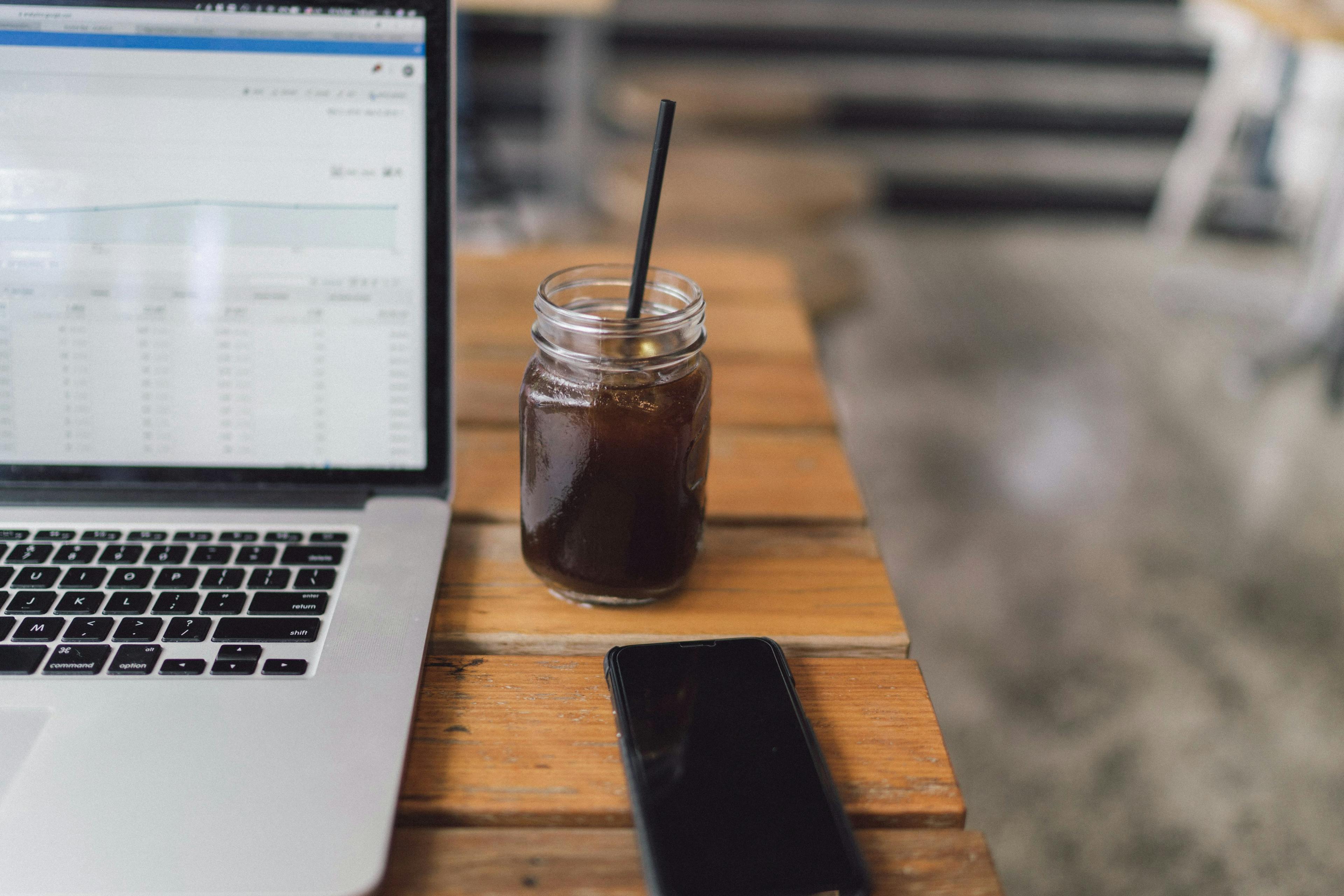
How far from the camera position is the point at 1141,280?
3.40 meters

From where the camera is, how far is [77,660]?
491 millimetres

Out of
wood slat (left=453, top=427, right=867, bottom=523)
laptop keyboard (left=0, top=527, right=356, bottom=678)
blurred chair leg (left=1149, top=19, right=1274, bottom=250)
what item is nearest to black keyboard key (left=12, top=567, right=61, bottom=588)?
laptop keyboard (left=0, top=527, right=356, bottom=678)

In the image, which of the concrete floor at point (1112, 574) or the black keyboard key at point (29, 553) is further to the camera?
the concrete floor at point (1112, 574)

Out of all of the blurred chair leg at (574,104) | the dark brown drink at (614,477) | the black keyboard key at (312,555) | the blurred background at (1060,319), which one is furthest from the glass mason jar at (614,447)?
the blurred chair leg at (574,104)

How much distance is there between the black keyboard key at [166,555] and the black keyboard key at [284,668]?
99mm

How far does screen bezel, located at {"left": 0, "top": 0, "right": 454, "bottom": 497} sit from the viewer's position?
1.93ft

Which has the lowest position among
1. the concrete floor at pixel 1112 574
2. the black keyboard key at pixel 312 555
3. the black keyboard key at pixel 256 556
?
the concrete floor at pixel 1112 574

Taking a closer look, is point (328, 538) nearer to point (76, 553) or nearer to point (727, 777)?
point (76, 553)

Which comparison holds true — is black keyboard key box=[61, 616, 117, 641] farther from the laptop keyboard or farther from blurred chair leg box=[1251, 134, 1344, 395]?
blurred chair leg box=[1251, 134, 1344, 395]

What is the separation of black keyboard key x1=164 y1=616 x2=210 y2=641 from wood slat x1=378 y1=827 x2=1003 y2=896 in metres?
0.15

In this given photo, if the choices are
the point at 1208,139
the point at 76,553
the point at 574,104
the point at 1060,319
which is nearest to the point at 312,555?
the point at 76,553

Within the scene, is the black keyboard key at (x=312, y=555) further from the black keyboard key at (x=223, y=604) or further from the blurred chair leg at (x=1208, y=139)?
the blurred chair leg at (x=1208, y=139)

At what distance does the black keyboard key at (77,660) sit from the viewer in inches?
19.2

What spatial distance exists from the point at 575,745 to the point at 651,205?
0.27 meters
